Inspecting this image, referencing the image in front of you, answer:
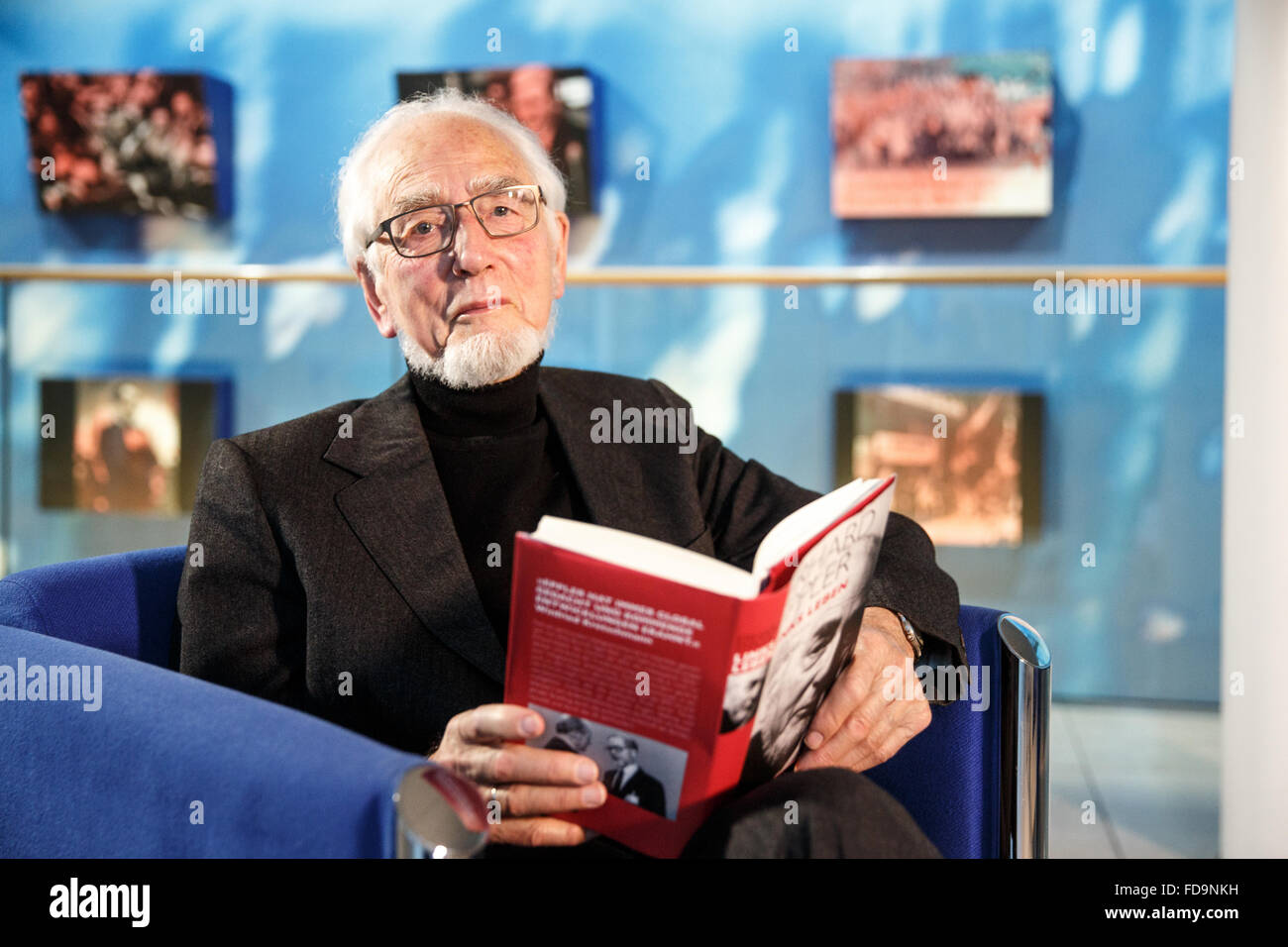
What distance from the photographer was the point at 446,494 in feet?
5.37

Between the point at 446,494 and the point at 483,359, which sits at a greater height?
the point at 483,359

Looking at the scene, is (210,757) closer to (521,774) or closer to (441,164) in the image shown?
(521,774)

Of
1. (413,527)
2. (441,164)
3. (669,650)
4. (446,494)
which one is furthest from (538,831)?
(441,164)

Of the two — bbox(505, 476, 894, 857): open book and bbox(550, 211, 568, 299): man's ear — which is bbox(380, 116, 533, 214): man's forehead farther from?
bbox(505, 476, 894, 857): open book

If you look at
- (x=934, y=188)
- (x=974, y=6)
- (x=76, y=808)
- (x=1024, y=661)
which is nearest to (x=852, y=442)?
(x=934, y=188)

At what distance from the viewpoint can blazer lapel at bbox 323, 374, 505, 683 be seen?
1.44m

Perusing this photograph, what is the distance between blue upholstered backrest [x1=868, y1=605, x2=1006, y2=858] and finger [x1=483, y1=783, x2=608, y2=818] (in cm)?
60

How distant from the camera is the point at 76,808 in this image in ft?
3.71

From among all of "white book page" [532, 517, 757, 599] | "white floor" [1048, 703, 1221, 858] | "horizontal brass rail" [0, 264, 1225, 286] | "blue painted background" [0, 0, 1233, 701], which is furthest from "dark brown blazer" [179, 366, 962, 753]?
"blue painted background" [0, 0, 1233, 701]

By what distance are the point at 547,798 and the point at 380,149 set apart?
3.46ft

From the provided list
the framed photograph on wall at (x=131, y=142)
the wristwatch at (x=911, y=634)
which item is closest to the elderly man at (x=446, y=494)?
the wristwatch at (x=911, y=634)

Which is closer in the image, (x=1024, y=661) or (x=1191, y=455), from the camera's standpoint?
(x=1024, y=661)
